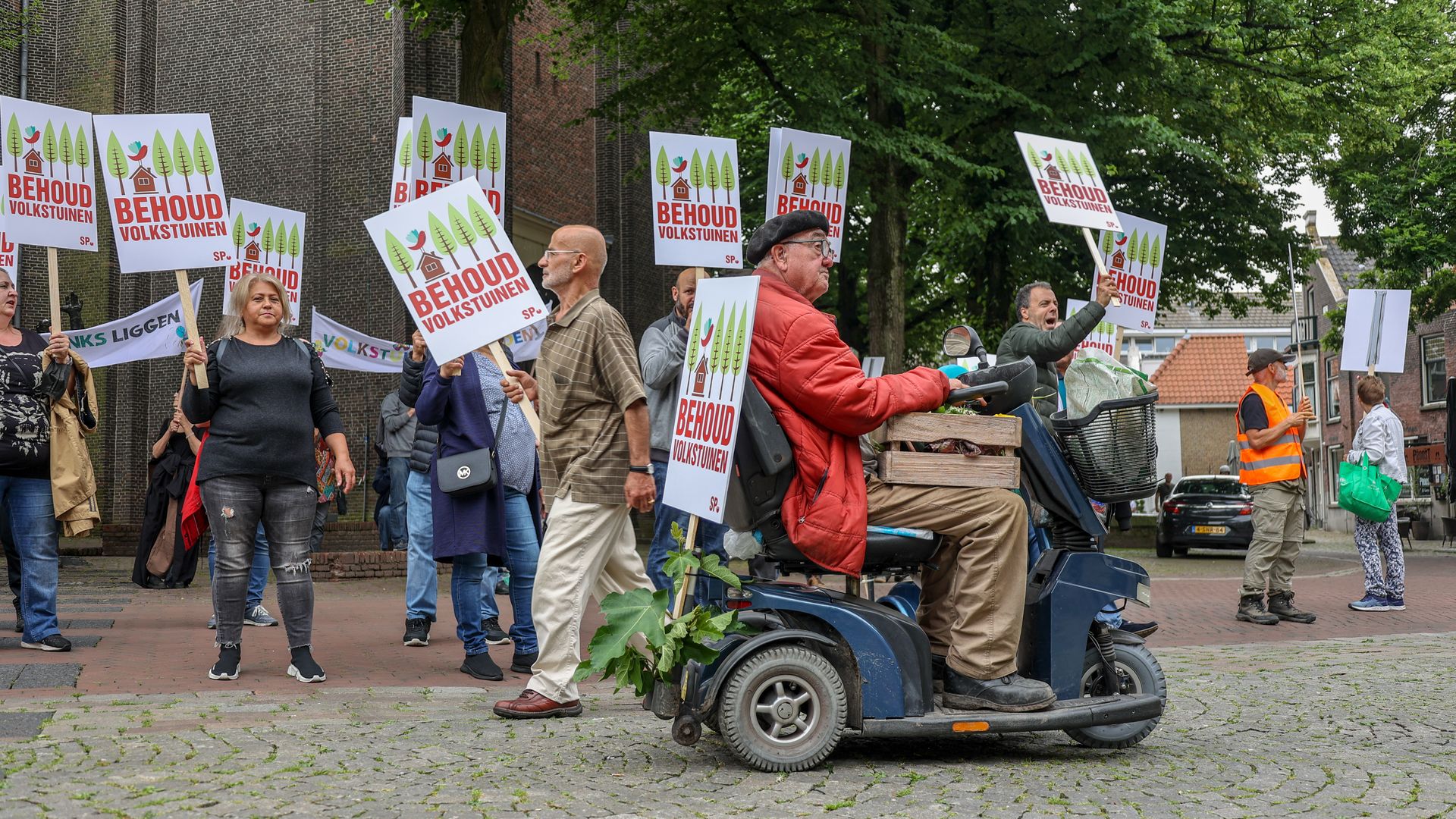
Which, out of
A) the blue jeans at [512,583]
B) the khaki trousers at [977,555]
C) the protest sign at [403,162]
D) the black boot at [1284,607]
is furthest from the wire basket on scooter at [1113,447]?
the black boot at [1284,607]

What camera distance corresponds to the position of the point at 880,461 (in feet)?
16.0

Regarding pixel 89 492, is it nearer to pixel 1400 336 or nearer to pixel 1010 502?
pixel 1010 502

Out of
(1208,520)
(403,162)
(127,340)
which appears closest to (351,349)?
(127,340)

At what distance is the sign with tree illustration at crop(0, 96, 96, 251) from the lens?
8.48 meters

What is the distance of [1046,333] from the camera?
22.0 feet

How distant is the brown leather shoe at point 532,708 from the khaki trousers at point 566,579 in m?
0.02

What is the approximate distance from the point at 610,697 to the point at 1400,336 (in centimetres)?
846

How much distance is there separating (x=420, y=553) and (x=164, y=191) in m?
2.54

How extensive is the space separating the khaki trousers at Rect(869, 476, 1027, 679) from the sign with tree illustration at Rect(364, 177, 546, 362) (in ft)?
7.24

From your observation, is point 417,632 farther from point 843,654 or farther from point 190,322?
point 843,654

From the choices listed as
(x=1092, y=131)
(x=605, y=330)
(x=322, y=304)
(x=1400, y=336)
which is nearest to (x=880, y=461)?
(x=605, y=330)

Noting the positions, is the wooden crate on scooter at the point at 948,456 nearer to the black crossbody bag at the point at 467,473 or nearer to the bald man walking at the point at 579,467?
the bald man walking at the point at 579,467

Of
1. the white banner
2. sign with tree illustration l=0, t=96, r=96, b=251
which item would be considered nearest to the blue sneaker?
sign with tree illustration l=0, t=96, r=96, b=251

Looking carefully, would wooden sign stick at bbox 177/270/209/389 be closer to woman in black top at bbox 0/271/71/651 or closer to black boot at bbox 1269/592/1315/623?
woman in black top at bbox 0/271/71/651
